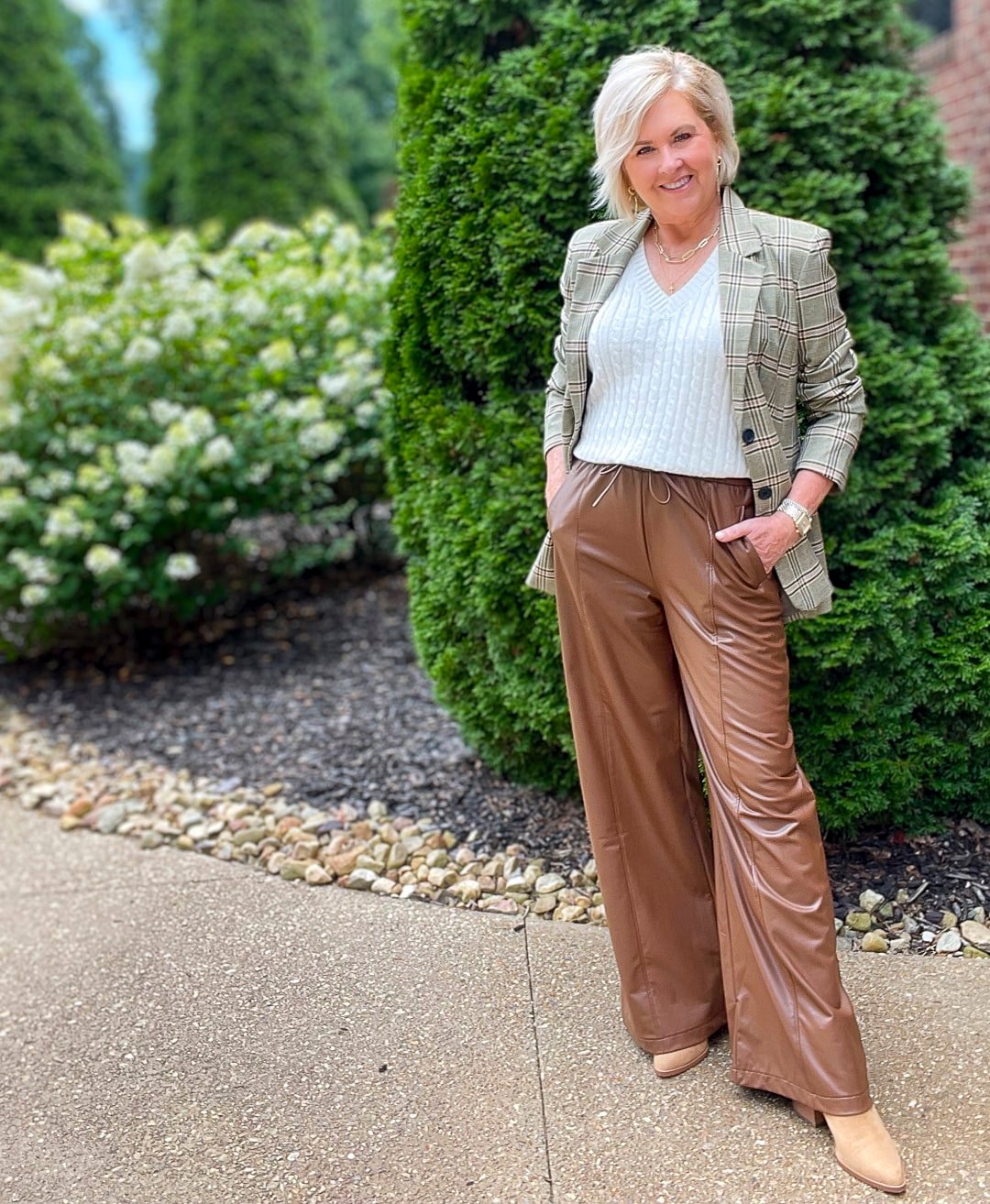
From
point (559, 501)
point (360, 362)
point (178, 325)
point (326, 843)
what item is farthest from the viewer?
point (360, 362)

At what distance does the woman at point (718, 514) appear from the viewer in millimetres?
2244

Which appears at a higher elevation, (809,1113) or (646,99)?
(646,99)

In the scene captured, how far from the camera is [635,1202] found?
221cm

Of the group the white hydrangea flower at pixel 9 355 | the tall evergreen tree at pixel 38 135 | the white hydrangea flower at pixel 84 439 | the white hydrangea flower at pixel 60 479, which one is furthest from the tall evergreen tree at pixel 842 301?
the tall evergreen tree at pixel 38 135

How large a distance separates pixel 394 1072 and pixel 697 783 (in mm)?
927

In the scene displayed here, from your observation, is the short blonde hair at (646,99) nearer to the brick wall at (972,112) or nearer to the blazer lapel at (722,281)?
the blazer lapel at (722,281)

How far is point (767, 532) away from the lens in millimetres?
2293

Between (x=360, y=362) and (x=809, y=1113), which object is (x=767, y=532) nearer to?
(x=809, y=1113)

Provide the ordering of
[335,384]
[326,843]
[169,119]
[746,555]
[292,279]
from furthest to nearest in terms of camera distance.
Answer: [169,119]
[292,279]
[335,384]
[326,843]
[746,555]

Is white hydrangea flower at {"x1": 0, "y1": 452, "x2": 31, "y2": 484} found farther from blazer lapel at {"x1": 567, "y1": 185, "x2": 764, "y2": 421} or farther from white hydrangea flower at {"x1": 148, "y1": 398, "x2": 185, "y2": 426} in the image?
blazer lapel at {"x1": 567, "y1": 185, "x2": 764, "y2": 421}

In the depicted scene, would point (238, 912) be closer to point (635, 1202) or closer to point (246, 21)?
point (635, 1202)

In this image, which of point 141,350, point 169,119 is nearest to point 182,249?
point 141,350

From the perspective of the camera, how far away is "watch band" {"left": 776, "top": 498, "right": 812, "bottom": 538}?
7.56 feet

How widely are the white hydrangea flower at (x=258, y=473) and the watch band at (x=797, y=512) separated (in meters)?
3.35
